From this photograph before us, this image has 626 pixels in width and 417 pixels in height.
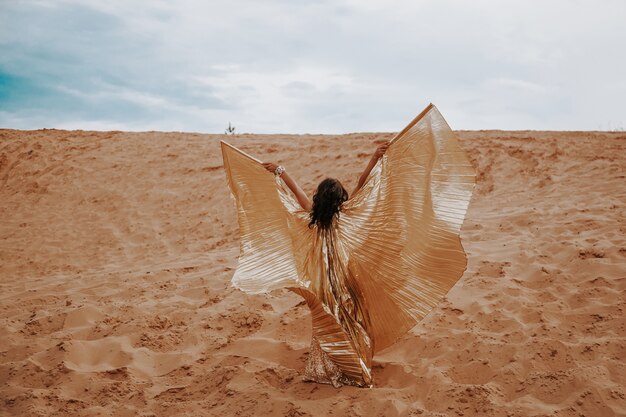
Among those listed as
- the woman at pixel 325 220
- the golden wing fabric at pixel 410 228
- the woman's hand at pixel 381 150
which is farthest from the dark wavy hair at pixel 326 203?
the woman's hand at pixel 381 150

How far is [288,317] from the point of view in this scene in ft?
16.2

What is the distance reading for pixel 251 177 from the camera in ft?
13.5

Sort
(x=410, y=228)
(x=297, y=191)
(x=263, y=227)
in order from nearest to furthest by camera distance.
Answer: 1. (x=410, y=228)
2. (x=297, y=191)
3. (x=263, y=227)

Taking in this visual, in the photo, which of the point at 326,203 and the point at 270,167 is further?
the point at 270,167

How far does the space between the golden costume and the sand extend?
34 cm

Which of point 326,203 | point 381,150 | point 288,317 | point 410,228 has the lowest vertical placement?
point 288,317

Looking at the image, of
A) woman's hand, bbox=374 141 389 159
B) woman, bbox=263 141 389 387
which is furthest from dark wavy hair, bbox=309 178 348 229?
woman's hand, bbox=374 141 389 159

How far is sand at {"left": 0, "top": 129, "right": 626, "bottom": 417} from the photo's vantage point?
11.3ft

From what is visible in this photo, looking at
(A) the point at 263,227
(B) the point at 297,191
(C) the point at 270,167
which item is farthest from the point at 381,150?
(A) the point at 263,227

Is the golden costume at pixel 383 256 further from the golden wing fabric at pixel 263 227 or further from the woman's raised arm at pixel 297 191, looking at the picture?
the woman's raised arm at pixel 297 191

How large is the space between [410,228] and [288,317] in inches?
72.2

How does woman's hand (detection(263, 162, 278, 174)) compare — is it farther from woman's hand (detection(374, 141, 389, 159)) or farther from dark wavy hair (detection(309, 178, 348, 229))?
woman's hand (detection(374, 141, 389, 159))

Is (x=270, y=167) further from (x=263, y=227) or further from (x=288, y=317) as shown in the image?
(x=288, y=317)

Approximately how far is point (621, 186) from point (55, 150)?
40.6 feet
